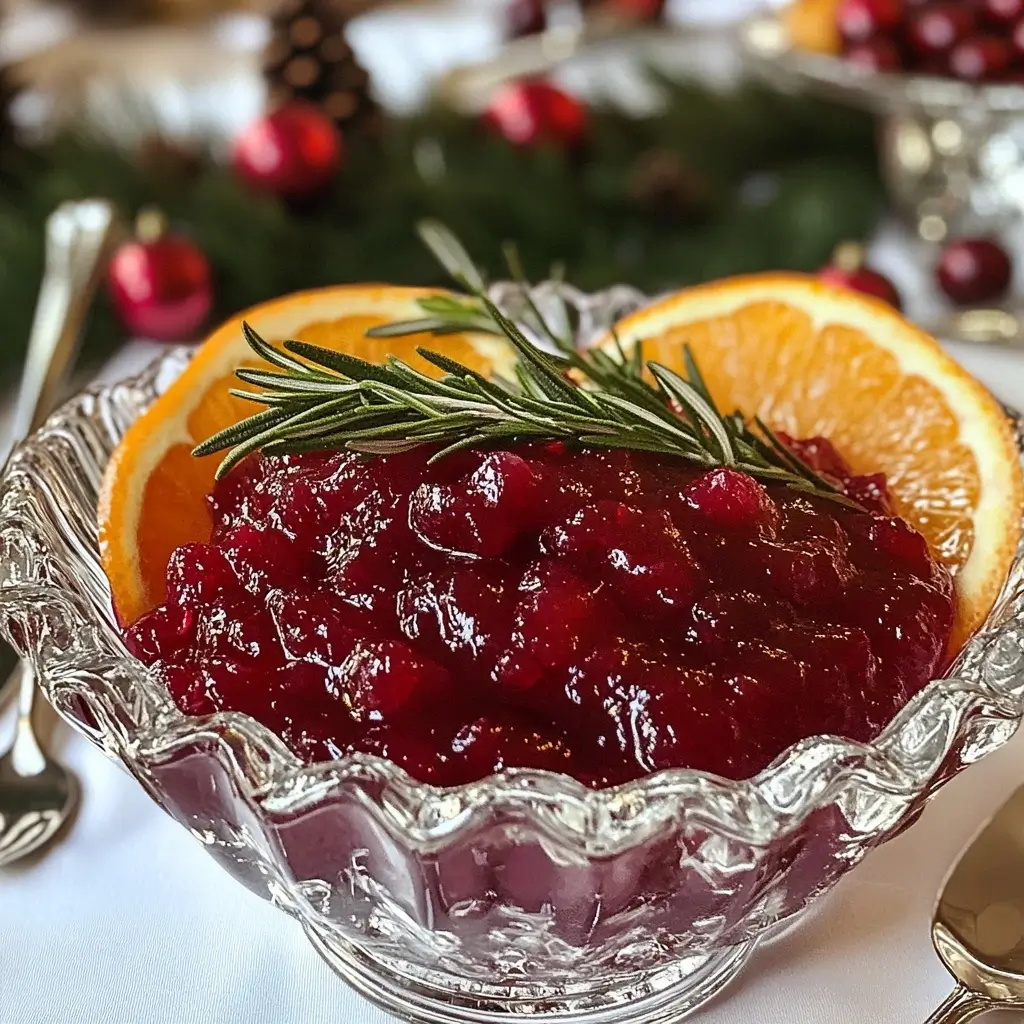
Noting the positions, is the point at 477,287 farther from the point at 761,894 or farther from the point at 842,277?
the point at 842,277

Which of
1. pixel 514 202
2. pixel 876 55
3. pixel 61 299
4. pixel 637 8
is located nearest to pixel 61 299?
pixel 61 299

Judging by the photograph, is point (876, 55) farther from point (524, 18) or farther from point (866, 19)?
point (524, 18)

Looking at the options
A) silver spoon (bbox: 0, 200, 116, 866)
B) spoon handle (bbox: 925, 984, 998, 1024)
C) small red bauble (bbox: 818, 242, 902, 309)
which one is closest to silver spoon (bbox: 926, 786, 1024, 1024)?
spoon handle (bbox: 925, 984, 998, 1024)

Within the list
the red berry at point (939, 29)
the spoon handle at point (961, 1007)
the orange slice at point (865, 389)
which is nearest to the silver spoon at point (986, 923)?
the spoon handle at point (961, 1007)

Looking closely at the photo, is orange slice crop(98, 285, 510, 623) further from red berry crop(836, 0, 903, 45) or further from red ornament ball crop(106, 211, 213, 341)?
red berry crop(836, 0, 903, 45)

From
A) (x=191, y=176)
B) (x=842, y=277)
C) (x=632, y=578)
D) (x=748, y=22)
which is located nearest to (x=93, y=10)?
(x=191, y=176)
